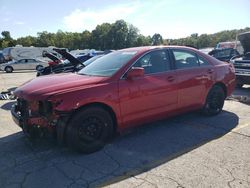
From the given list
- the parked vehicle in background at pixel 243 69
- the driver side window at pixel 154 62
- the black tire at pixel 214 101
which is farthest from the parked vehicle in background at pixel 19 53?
the driver side window at pixel 154 62

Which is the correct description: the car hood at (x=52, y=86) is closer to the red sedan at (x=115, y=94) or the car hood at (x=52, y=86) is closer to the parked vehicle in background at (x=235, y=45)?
the red sedan at (x=115, y=94)

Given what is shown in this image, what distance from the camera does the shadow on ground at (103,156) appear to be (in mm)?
3418

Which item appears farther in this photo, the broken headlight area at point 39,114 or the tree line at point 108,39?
the tree line at point 108,39

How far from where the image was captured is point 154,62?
4.84 meters

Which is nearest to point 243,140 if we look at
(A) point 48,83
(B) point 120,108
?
(B) point 120,108

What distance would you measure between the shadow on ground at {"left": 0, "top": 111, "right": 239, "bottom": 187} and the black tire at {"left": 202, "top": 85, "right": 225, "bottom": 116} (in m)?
0.47

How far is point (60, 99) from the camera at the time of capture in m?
3.73

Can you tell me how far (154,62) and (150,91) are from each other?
594mm

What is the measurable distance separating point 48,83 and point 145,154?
188 cm

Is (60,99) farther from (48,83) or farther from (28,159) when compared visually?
(28,159)

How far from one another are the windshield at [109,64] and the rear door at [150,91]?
0.24 metres

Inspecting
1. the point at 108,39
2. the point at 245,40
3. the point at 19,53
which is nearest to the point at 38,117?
the point at 245,40

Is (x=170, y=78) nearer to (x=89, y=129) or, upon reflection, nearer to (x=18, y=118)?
(x=89, y=129)

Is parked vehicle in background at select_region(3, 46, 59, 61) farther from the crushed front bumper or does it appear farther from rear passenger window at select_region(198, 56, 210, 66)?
the crushed front bumper
